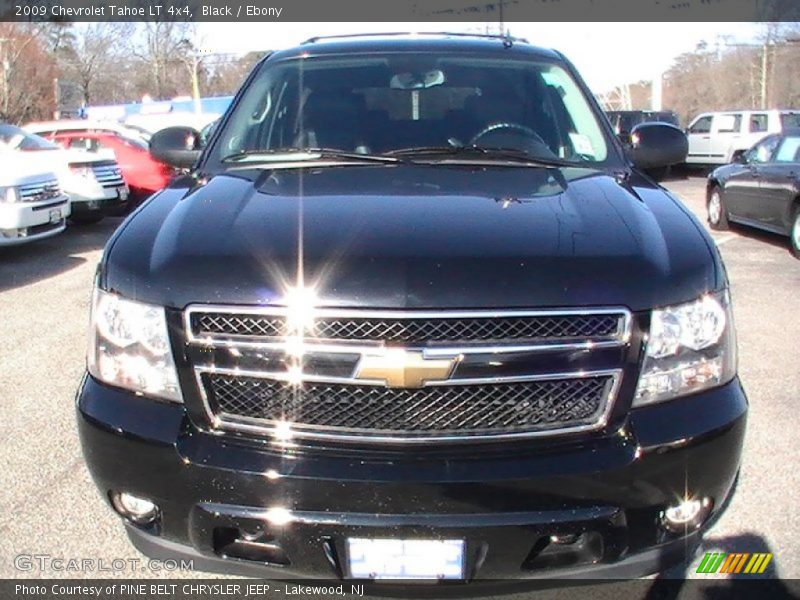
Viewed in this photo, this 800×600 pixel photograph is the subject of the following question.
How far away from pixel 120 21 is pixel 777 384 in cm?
4382

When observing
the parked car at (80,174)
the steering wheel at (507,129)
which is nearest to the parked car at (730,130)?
the parked car at (80,174)

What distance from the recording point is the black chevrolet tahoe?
85.7 inches

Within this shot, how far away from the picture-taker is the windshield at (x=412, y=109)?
3.51 m

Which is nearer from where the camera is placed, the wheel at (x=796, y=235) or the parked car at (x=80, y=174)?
the wheel at (x=796, y=235)

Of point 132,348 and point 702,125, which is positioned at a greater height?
point 132,348

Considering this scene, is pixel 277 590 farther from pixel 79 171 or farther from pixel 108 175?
pixel 108 175

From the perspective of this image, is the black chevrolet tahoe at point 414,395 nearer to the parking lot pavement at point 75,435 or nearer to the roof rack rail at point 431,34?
the parking lot pavement at point 75,435

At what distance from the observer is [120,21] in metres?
42.6

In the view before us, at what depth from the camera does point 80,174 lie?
11953 millimetres

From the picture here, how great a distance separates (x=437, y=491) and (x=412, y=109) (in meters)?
2.01

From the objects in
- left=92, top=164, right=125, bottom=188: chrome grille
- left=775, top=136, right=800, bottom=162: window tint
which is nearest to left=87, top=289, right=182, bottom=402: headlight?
left=775, top=136, right=800, bottom=162: window tint

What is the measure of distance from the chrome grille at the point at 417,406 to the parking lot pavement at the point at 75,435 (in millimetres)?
1056

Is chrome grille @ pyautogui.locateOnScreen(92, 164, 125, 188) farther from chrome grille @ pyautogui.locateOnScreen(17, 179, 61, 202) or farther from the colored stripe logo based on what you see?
the colored stripe logo

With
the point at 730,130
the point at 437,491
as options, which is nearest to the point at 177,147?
the point at 437,491
